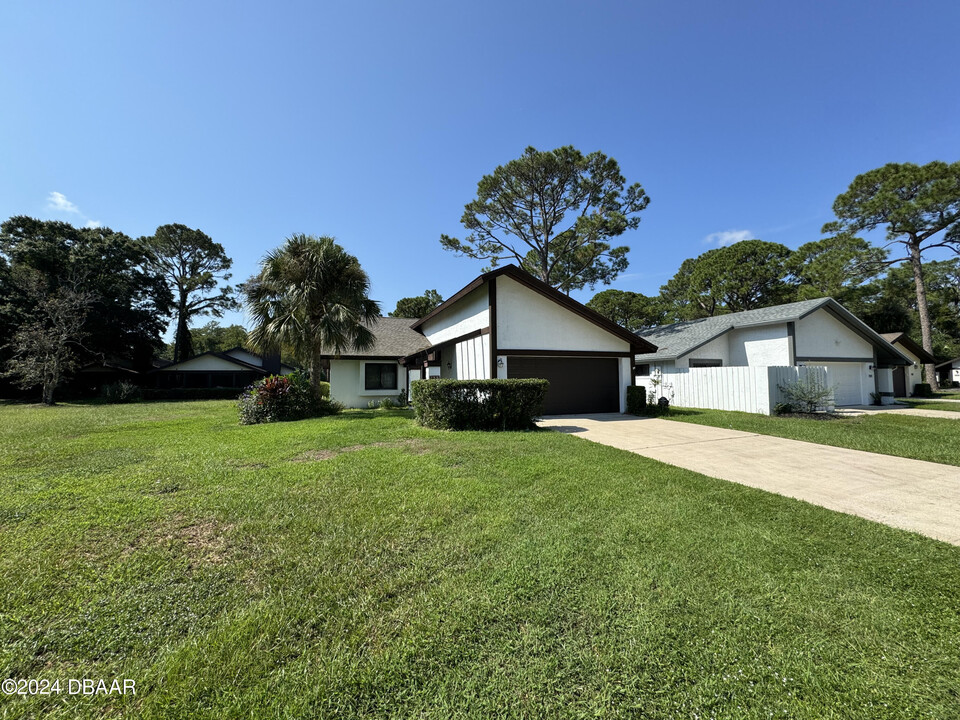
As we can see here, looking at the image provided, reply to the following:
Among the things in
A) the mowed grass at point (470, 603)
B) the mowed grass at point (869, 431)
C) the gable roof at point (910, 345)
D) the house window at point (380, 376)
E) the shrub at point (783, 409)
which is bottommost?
the mowed grass at point (470, 603)

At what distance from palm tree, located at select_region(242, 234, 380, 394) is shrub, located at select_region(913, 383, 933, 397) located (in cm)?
3256

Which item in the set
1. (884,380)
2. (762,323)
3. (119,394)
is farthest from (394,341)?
(884,380)

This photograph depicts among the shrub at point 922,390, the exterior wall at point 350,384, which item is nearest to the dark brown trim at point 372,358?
the exterior wall at point 350,384

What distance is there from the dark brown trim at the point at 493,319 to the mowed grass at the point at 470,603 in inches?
296

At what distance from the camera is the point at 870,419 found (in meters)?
11.8

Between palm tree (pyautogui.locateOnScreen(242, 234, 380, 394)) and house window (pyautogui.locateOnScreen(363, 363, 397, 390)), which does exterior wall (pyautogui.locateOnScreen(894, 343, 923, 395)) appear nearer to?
house window (pyautogui.locateOnScreen(363, 363, 397, 390))

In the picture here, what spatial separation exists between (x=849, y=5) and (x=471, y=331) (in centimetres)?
1286

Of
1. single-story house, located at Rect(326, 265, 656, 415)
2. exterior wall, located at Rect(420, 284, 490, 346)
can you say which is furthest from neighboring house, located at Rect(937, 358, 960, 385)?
exterior wall, located at Rect(420, 284, 490, 346)

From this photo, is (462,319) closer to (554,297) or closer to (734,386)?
(554,297)

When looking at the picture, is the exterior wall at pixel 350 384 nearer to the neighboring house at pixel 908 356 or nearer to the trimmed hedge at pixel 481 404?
the trimmed hedge at pixel 481 404

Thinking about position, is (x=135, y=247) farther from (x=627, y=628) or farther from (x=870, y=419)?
(x=870, y=419)

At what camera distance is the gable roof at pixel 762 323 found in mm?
17656

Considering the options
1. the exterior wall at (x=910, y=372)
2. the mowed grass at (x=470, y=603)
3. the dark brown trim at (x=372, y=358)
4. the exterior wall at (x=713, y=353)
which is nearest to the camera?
the mowed grass at (x=470, y=603)

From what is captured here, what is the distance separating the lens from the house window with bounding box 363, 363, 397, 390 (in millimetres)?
16984
